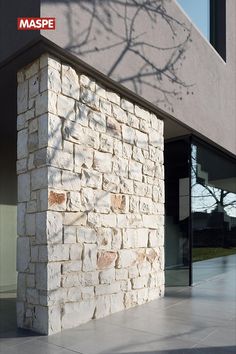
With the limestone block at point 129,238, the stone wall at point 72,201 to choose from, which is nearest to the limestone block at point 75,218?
the stone wall at point 72,201

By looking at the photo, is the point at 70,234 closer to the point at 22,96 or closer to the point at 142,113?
the point at 22,96

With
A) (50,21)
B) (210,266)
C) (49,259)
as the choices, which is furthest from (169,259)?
(50,21)

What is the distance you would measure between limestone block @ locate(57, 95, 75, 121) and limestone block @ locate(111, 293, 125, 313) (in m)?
2.45

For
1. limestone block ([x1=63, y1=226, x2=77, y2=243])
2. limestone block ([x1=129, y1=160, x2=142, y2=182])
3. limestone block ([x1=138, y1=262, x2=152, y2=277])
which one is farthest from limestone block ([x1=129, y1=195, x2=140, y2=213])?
limestone block ([x1=63, y1=226, x2=77, y2=243])

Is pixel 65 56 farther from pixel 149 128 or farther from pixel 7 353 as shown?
pixel 7 353

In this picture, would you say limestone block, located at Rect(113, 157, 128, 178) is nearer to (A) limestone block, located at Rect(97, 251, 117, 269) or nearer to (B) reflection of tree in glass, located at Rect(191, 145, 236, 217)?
(A) limestone block, located at Rect(97, 251, 117, 269)

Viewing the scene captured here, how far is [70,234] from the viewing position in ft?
16.2

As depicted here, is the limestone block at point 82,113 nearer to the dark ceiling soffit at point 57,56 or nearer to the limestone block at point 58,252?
the dark ceiling soffit at point 57,56

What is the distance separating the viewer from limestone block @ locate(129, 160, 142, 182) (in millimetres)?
6207

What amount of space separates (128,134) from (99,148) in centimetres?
83

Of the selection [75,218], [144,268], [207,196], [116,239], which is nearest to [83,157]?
[75,218]

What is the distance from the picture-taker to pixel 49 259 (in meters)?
4.62

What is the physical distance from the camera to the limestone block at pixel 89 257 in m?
5.13

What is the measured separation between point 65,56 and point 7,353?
322cm
